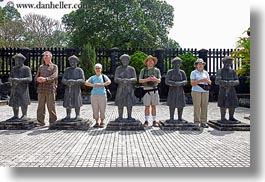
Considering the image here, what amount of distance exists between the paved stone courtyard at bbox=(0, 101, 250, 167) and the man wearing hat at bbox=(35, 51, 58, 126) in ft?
2.01

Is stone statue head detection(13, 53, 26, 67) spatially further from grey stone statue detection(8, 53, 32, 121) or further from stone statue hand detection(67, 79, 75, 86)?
stone statue hand detection(67, 79, 75, 86)

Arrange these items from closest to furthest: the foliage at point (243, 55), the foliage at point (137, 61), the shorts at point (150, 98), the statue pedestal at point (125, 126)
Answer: the statue pedestal at point (125, 126), the shorts at point (150, 98), the foliage at point (243, 55), the foliage at point (137, 61)

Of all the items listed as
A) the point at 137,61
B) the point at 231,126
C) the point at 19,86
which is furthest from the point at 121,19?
the point at 137,61

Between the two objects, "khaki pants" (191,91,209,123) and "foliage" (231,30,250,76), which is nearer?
"khaki pants" (191,91,209,123)

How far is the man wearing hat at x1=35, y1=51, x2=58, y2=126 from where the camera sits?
7414mm

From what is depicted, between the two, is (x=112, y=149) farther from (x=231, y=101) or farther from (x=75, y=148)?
(x=231, y=101)

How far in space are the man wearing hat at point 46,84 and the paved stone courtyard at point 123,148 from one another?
0.61 meters

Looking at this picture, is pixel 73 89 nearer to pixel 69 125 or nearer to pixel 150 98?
pixel 69 125

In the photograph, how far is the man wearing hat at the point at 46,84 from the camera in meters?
7.41

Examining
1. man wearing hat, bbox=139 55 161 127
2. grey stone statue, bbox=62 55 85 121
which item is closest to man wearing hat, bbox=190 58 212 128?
man wearing hat, bbox=139 55 161 127

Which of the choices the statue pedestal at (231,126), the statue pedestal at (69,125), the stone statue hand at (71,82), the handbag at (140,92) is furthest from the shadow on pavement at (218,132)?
the stone statue hand at (71,82)

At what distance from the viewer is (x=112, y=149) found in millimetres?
5227

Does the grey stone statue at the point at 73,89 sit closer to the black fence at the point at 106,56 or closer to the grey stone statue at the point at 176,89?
the grey stone statue at the point at 176,89

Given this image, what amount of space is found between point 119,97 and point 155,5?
213 centimetres
